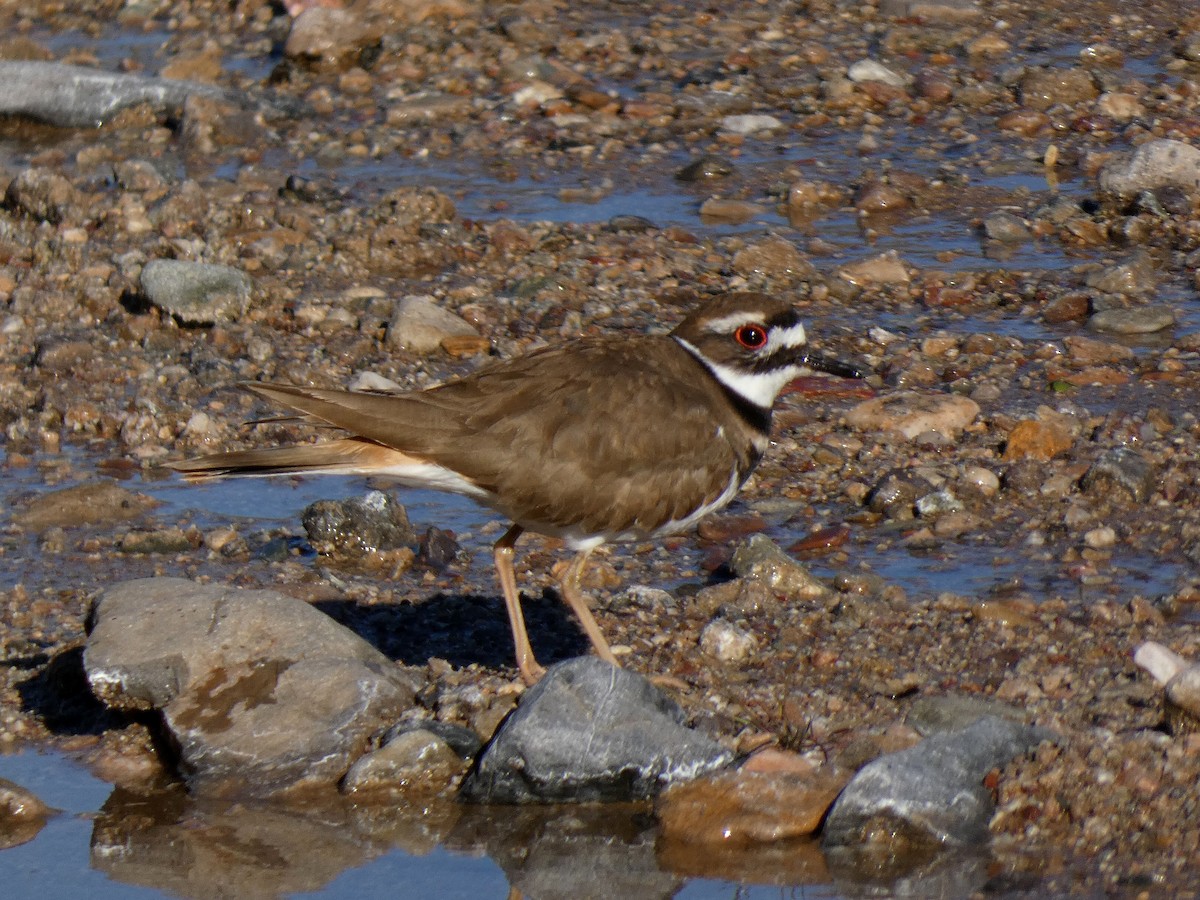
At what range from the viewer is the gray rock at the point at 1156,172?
365 inches

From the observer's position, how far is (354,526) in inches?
255

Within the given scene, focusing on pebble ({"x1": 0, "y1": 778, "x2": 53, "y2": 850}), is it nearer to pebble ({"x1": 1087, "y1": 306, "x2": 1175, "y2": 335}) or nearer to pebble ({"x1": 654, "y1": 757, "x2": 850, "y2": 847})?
pebble ({"x1": 654, "y1": 757, "x2": 850, "y2": 847})

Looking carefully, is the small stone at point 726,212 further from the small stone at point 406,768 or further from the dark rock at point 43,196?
the small stone at point 406,768

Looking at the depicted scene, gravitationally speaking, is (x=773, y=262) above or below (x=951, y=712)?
below

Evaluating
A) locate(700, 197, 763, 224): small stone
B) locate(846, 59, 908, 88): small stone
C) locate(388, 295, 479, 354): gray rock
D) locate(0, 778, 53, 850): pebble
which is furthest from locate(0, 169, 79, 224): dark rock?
locate(0, 778, 53, 850): pebble

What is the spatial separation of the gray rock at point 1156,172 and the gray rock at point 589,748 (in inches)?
216

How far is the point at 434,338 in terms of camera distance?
Answer: 7988 millimetres

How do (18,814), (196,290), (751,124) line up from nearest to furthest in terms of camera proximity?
(18,814) → (196,290) → (751,124)

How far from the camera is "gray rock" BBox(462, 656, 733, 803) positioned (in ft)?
15.8

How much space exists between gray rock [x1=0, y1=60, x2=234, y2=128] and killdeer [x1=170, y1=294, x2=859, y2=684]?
21.3 ft

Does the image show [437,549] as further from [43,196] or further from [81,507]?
[43,196]

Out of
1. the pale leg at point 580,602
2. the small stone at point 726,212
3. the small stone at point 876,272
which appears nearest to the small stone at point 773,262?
the small stone at point 876,272

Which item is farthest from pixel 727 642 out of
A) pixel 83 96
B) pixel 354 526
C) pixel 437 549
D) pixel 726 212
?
pixel 83 96

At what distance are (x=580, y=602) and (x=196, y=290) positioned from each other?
3317 millimetres
